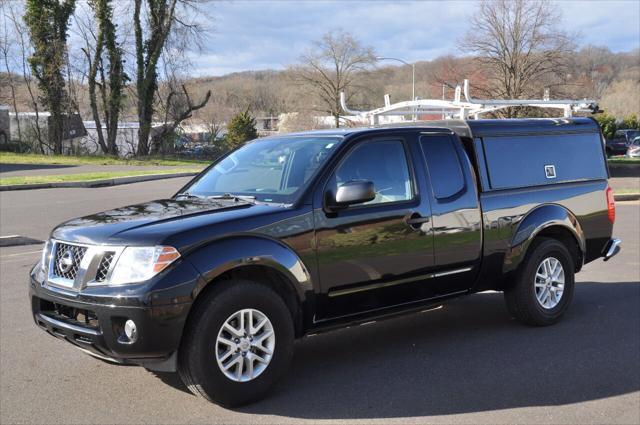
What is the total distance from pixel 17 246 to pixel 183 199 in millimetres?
7015

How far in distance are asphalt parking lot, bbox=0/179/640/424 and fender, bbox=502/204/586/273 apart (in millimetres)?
703

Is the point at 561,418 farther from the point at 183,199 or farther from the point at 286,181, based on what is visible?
the point at 183,199

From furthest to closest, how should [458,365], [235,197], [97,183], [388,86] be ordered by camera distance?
1. [388,86]
2. [97,183]
3. [458,365]
4. [235,197]

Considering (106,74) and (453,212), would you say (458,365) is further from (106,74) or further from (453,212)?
(106,74)

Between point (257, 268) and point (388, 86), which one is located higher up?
point (388, 86)

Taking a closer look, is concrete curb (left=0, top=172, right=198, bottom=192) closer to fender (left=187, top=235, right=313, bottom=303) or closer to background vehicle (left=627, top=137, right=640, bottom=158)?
fender (left=187, top=235, right=313, bottom=303)

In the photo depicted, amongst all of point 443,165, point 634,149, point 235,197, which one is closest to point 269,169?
point 235,197

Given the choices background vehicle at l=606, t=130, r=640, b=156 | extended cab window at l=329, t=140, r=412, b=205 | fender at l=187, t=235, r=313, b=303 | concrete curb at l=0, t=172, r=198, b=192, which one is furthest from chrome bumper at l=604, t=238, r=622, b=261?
background vehicle at l=606, t=130, r=640, b=156

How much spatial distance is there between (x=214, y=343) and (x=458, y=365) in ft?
6.64

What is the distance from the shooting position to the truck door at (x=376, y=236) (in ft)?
14.9

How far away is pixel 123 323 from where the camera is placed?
3807mm

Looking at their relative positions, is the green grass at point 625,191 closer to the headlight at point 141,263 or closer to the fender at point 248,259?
the fender at point 248,259

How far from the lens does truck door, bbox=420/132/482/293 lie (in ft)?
17.0

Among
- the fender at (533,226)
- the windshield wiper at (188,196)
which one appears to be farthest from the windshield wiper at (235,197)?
the fender at (533,226)
